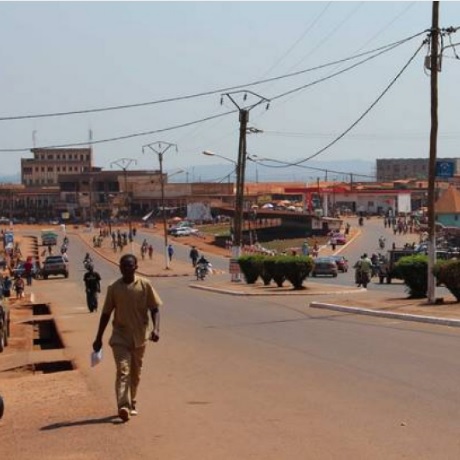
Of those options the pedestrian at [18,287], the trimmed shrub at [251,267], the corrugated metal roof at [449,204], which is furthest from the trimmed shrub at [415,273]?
the corrugated metal roof at [449,204]

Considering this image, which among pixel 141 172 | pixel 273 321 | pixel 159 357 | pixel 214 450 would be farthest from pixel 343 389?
pixel 141 172

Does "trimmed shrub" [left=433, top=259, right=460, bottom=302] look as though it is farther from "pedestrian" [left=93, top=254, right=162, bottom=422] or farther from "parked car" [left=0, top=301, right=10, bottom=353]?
"pedestrian" [left=93, top=254, right=162, bottom=422]

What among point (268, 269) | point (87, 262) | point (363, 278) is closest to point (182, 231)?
point (87, 262)

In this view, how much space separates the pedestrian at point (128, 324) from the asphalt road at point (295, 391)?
374mm

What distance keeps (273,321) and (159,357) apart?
23.2ft

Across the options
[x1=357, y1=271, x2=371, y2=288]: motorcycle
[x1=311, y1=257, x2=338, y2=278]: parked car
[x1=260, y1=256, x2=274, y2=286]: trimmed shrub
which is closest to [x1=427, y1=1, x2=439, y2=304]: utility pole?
[x1=260, y1=256, x2=274, y2=286]: trimmed shrub

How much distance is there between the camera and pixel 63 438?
27.9 ft

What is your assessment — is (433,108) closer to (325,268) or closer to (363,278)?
(363,278)

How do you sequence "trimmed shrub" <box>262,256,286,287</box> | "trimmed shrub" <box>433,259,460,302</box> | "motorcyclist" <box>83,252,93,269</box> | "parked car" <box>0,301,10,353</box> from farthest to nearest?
"trimmed shrub" <box>262,256,286,287</box>
"motorcyclist" <box>83,252,93,269</box>
"trimmed shrub" <box>433,259,460,302</box>
"parked car" <box>0,301,10,353</box>

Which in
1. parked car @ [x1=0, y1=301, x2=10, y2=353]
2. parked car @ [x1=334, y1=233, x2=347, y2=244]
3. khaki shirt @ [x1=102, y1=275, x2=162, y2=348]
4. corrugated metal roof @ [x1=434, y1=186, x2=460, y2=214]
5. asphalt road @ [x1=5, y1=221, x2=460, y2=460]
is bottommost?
parked car @ [x1=334, y1=233, x2=347, y2=244]

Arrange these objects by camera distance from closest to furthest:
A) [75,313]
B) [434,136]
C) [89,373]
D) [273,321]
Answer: [89,373] → [273,321] → [434,136] → [75,313]

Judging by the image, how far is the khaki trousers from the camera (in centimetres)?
914

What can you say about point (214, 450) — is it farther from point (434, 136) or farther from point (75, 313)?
point (75, 313)

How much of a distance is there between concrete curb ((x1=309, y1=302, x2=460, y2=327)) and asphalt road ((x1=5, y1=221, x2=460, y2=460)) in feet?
1.16
